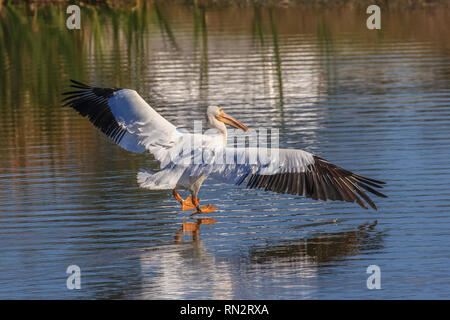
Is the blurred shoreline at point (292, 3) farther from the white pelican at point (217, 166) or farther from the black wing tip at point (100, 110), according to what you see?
the white pelican at point (217, 166)

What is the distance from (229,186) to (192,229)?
1532mm

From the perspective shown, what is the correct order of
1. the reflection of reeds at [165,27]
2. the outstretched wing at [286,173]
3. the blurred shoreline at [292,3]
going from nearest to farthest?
the outstretched wing at [286,173] → the reflection of reeds at [165,27] → the blurred shoreline at [292,3]

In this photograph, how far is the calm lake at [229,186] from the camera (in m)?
7.95

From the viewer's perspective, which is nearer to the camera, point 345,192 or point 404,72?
point 345,192

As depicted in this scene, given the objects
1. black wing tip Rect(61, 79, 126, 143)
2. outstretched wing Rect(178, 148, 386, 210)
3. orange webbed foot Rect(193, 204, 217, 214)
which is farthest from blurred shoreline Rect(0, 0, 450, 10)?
outstretched wing Rect(178, 148, 386, 210)

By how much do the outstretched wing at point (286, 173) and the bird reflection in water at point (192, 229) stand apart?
0.53m

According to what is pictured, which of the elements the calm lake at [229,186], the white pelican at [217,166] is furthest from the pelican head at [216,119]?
the calm lake at [229,186]

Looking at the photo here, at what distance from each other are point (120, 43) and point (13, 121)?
7.90 meters

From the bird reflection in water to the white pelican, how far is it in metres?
0.17

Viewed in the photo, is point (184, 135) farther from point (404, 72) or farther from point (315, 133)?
point (404, 72)

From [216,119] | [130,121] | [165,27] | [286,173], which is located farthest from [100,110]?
[165,27]

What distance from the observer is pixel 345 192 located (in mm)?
9086
